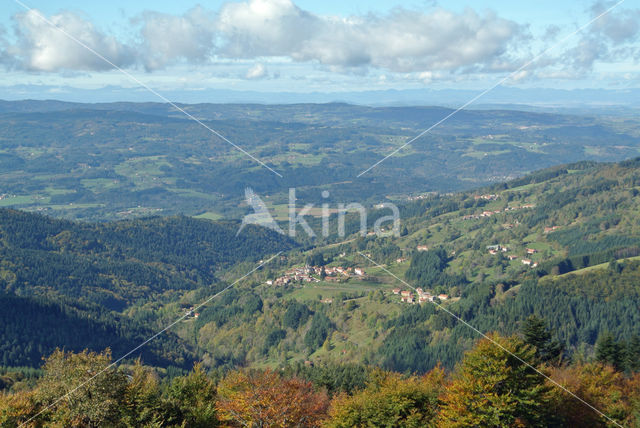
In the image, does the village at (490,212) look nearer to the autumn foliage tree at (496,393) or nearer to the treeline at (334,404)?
the treeline at (334,404)

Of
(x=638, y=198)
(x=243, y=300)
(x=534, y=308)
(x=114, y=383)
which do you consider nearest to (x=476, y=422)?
(x=114, y=383)

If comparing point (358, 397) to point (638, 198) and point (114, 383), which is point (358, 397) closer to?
point (114, 383)

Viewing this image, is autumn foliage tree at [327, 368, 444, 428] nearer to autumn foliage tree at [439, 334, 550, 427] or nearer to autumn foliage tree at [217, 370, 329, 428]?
Result: autumn foliage tree at [217, 370, 329, 428]

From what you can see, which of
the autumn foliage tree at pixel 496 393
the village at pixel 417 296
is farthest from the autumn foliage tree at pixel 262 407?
the village at pixel 417 296

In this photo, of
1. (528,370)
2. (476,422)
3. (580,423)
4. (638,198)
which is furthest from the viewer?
(638,198)

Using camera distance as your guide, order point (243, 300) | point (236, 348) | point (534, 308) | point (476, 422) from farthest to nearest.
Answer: point (243, 300) → point (236, 348) → point (534, 308) → point (476, 422)

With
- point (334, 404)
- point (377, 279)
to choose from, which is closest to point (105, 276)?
point (377, 279)

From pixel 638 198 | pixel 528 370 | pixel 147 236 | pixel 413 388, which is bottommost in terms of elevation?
pixel 147 236

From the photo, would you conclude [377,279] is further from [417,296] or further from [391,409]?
[391,409]

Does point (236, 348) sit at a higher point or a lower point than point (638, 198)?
lower

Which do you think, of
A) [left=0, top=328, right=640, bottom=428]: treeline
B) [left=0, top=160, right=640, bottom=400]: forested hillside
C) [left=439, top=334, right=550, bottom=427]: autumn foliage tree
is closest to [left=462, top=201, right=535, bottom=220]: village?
[left=0, top=160, right=640, bottom=400]: forested hillside
